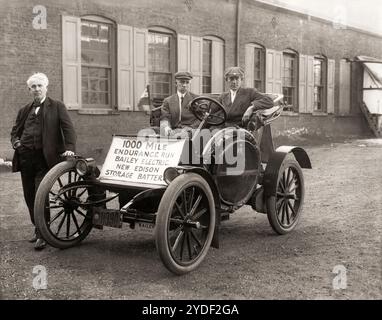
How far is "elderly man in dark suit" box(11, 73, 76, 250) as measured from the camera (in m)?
5.09

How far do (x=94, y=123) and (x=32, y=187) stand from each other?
6.65 metres

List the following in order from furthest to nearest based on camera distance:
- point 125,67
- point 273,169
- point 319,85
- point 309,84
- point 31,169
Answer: point 319,85 < point 309,84 < point 125,67 < point 273,169 < point 31,169

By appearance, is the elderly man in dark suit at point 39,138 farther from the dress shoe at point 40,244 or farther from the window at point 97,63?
the window at point 97,63

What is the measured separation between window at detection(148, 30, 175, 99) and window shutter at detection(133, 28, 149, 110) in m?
0.33

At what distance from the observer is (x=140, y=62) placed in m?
12.5

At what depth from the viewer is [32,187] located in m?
5.21

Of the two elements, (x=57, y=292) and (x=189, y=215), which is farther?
(x=189, y=215)

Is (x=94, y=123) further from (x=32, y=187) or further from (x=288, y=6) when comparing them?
(x=288, y=6)

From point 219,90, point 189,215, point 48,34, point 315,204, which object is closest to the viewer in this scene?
point 189,215

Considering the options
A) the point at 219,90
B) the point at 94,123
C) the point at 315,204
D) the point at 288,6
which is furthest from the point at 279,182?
the point at 288,6

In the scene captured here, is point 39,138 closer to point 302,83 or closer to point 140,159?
point 140,159

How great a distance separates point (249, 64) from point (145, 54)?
14.1 feet

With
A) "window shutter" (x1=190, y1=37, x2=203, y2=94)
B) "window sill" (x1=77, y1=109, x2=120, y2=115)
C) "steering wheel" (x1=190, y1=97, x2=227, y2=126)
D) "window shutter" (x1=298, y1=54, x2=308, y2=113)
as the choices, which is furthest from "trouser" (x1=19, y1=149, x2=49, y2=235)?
"window shutter" (x1=298, y1=54, x2=308, y2=113)

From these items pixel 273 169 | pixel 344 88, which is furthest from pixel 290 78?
pixel 273 169
